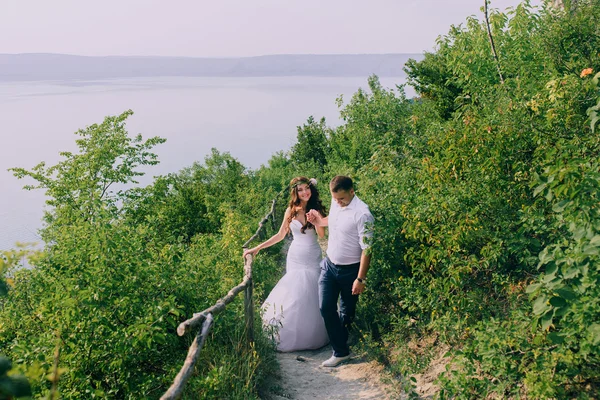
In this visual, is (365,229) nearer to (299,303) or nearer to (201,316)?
(299,303)

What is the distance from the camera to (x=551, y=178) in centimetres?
321

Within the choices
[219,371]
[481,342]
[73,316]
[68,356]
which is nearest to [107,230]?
[73,316]

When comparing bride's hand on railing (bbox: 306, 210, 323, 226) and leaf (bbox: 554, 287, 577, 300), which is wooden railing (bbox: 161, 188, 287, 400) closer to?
bride's hand on railing (bbox: 306, 210, 323, 226)

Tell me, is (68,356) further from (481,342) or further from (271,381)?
(481,342)

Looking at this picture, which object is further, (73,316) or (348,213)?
(348,213)

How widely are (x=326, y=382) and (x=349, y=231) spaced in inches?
66.3

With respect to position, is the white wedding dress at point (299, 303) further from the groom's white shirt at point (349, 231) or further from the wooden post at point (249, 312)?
the groom's white shirt at point (349, 231)

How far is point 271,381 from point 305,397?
1.31 feet

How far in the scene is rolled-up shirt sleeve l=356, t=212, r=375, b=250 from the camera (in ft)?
19.1

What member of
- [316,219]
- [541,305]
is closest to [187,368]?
[541,305]

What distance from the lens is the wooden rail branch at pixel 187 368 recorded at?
11.5ft

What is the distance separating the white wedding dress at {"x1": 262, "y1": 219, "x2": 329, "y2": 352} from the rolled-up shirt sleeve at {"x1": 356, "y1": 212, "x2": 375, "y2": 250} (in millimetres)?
1567

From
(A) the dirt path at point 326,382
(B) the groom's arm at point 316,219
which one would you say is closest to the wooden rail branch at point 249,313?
(A) the dirt path at point 326,382

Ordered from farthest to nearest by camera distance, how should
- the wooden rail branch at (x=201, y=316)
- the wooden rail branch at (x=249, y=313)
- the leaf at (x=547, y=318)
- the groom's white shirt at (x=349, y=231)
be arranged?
the groom's white shirt at (x=349, y=231) < the wooden rail branch at (x=249, y=313) < the wooden rail branch at (x=201, y=316) < the leaf at (x=547, y=318)
